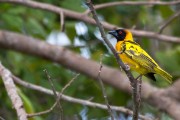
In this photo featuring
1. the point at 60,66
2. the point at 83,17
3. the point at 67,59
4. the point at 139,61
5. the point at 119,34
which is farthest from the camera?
the point at 60,66

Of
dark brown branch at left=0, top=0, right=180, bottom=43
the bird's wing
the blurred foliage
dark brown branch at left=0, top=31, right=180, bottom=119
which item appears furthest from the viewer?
the blurred foliage

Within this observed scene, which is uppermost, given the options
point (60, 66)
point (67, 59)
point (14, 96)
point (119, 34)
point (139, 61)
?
point (60, 66)

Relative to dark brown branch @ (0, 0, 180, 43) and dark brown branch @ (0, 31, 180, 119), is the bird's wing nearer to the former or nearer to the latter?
dark brown branch @ (0, 0, 180, 43)

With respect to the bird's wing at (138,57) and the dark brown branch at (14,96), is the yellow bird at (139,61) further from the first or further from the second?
the dark brown branch at (14,96)

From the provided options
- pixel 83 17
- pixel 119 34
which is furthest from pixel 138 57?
pixel 83 17

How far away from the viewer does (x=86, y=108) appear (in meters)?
5.66

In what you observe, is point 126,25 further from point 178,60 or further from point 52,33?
point 178,60

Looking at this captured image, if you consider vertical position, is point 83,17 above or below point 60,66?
below

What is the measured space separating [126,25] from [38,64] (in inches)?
62.6

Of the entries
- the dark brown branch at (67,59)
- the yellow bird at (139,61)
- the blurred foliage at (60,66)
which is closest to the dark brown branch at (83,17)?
the dark brown branch at (67,59)

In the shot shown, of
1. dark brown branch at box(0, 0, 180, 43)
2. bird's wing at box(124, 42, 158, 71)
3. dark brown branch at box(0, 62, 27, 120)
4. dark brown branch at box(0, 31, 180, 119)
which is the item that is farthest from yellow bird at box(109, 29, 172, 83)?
dark brown branch at box(0, 31, 180, 119)

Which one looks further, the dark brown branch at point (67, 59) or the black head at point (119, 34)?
the dark brown branch at point (67, 59)

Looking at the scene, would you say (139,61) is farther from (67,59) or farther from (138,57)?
(67,59)

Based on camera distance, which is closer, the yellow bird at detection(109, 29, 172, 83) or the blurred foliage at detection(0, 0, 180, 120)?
the yellow bird at detection(109, 29, 172, 83)
